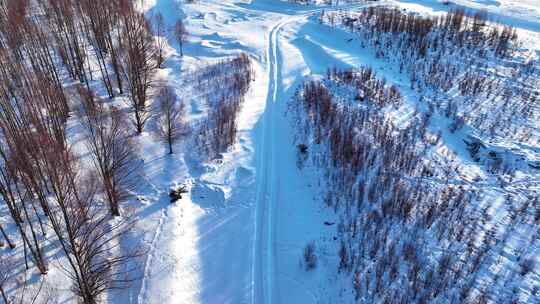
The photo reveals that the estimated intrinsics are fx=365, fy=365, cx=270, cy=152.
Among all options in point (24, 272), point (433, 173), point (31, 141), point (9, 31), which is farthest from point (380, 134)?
point (9, 31)

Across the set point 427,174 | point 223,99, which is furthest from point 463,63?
point 223,99

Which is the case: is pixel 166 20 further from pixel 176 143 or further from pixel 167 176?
pixel 167 176

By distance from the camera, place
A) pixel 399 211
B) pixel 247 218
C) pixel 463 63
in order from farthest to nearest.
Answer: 1. pixel 463 63
2. pixel 247 218
3. pixel 399 211

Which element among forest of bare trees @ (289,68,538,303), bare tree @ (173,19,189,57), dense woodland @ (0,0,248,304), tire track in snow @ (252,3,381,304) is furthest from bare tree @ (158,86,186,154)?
bare tree @ (173,19,189,57)

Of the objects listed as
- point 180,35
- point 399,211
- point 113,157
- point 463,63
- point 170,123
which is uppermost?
point 180,35

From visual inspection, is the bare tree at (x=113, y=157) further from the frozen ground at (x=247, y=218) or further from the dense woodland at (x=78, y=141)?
the frozen ground at (x=247, y=218)

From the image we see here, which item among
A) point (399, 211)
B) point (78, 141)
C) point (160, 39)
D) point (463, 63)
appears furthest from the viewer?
point (160, 39)

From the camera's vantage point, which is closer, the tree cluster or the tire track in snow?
the tire track in snow

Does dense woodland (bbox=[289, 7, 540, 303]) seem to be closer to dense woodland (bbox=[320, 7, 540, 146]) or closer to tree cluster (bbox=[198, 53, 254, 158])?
dense woodland (bbox=[320, 7, 540, 146])

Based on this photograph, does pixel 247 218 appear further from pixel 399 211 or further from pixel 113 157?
pixel 399 211

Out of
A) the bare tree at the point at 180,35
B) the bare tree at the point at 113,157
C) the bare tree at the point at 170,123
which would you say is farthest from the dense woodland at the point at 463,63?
the bare tree at the point at 113,157
